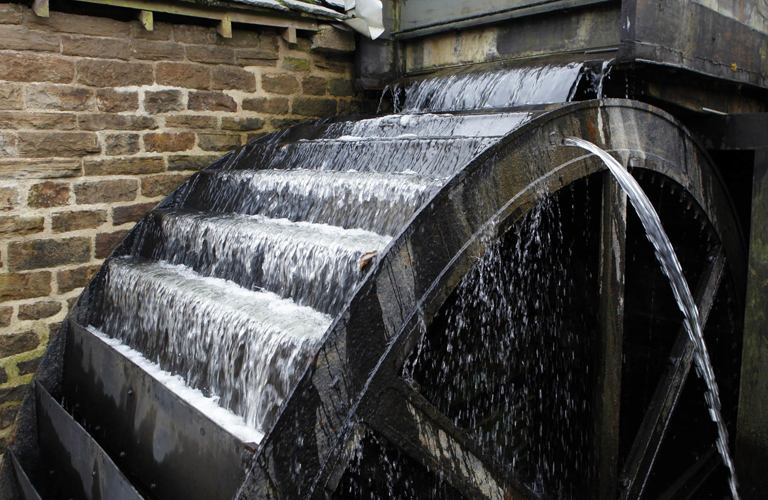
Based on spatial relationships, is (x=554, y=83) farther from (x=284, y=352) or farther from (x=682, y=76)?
(x=284, y=352)

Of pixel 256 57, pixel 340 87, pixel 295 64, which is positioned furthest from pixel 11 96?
pixel 340 87

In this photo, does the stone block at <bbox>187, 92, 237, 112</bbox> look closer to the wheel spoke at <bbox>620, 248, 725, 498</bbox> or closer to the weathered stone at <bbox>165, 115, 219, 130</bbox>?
the weathered stone at <bbox>165, 115, 219, 130</bbox>

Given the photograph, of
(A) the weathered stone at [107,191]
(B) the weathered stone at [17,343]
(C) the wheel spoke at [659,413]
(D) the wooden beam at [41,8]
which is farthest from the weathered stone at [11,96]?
(C) the wheel spoke at [659,413]

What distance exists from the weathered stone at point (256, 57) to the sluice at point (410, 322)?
1.85 feet

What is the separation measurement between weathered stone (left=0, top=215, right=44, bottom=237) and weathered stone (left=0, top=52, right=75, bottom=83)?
2.54 ft

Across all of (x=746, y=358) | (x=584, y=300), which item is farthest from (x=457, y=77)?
(x=746, y=358)

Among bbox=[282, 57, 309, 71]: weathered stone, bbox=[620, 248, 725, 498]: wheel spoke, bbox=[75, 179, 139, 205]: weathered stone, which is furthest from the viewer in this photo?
bbox=[282, 57, 309, 71]: weathered stone

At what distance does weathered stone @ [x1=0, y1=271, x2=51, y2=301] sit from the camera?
3.55 metres

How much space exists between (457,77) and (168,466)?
10.0 ft

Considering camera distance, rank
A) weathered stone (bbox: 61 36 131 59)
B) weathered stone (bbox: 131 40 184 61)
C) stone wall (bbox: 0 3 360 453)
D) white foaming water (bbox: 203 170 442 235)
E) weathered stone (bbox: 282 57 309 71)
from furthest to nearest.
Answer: weathered stone (bbox: 282 57 309 71) < weathered stone (bbox: 131 40 184 61) < weathered stone (bbox: 61 36 131 59) < stone wall (bbox: 0 3 360 453) < white foaming water (bbox: 203 170 442 235)

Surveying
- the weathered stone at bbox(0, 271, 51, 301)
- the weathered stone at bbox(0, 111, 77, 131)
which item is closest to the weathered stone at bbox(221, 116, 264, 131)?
the weathered stone at bbox(0, 111, 77, 131)

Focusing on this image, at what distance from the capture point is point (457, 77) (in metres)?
4.32

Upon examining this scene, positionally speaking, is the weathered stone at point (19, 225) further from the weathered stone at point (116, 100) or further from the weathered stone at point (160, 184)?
the weathered stone at point (116, 100)

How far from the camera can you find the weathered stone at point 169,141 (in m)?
4.05
